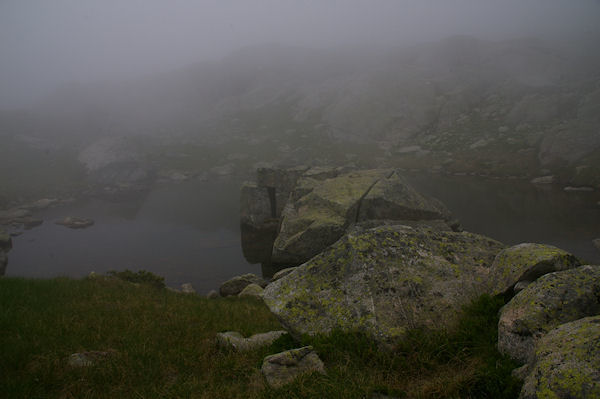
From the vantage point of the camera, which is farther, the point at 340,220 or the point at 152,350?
the point at 340,220

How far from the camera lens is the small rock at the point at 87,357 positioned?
806 cm

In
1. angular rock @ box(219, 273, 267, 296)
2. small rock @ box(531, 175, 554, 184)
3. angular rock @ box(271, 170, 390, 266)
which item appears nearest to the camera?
angular rock @ box(219, 273, 267, 296)

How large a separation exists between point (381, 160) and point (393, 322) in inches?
2466

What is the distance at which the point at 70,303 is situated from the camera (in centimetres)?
1332

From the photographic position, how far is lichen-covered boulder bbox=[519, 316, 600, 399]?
13.7ft

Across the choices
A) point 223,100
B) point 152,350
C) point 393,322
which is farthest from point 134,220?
point 223,100

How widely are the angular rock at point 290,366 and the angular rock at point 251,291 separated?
13.2 m

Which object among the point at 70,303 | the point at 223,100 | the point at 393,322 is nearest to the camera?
the point at 393,322

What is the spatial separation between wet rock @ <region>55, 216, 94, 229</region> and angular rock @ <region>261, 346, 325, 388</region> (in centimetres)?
4419

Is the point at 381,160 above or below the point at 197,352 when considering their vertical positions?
below

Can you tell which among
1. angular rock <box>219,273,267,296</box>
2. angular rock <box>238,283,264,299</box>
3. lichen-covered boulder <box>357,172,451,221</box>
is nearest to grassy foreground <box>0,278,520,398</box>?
angular rock <box>238,283,264,299</box>

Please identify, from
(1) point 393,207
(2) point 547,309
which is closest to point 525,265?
(2) point 547,309

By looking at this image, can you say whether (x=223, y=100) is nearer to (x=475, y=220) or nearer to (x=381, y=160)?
(x=381, y=160)

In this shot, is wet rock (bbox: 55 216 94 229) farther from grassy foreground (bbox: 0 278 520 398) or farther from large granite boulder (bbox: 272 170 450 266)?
grassy foreground (bbox: 0 278 520 398)
